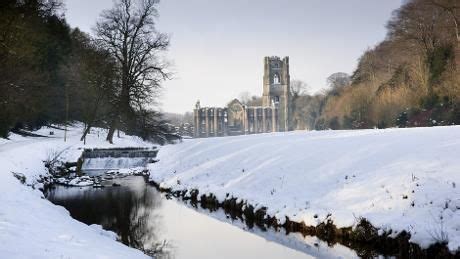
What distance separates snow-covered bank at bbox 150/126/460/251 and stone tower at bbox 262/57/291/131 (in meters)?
96.9

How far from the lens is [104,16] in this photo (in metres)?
37.4

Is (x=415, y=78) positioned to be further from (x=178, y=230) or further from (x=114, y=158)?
(x=178, y=230)

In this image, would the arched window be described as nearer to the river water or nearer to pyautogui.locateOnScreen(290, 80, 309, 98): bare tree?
pyautogui.locateOnScreen(290, 80, 309, 98): bare tree

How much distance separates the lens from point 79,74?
144 ft

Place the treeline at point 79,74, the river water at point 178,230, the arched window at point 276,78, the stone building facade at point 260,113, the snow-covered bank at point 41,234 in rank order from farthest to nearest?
the arched window at point 276,78, the stone building facade at point 260,113, the treeline at point 79,74, the river water at point 178,230, the snow-covered bank at point 41,234

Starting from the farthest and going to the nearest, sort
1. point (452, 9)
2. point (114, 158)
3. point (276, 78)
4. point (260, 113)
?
point (276, 78) < point (260, 113) < point (452, 9) < point (114, 158)

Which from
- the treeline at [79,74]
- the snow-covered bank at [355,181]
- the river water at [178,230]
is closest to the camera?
the snow-covered bank at [355,181]

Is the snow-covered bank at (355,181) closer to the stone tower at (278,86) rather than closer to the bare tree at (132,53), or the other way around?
the bare tree at (132,53)

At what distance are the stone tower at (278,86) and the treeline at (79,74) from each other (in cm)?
7665

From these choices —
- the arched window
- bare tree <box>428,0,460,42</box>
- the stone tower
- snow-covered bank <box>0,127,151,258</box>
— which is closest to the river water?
snow-covered bank <box>0,127,151,258</box>

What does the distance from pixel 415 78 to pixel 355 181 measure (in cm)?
3133

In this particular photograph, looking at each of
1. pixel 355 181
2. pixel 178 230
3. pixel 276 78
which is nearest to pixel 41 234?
pixel 178 230

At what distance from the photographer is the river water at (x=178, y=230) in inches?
428

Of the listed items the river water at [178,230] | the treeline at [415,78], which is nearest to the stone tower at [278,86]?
the treeline at [415,78]
